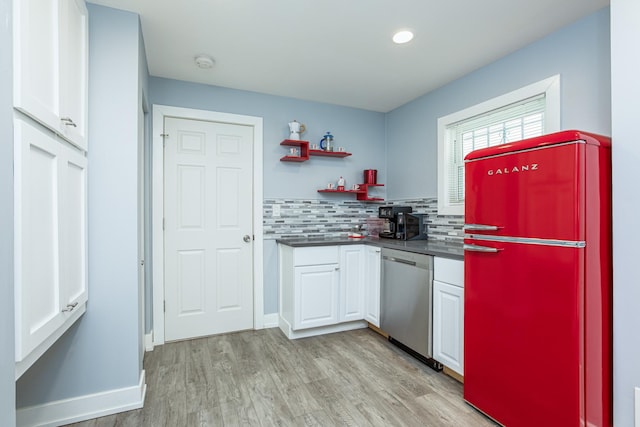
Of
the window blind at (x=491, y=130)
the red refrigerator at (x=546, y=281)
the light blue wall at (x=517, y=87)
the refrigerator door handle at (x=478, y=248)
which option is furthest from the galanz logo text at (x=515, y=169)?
the window blind at (x=491, y=130)

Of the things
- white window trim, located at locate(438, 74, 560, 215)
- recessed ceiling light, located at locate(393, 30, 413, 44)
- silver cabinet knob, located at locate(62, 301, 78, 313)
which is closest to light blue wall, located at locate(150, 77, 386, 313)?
white window trim, located at locate(438, 74, 560, 215)

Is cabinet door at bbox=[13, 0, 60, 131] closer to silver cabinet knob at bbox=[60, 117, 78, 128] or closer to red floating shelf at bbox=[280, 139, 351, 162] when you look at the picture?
silver cabinet knob at bbox=[60, 117, 78, 128]

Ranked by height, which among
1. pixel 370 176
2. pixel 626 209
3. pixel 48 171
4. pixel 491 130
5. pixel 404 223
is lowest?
pixel 404 223

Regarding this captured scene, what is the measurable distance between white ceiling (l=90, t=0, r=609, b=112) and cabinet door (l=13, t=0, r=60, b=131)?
700mm

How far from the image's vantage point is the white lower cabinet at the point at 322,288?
289cm

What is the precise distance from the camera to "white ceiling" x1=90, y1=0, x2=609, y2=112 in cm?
191

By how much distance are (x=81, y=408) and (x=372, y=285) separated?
2.29 m

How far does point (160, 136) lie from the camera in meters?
2.86

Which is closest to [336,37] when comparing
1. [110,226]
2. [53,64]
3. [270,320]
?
[53,64]

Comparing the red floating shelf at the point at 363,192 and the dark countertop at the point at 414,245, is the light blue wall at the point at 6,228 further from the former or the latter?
the red floating shelf at the point at 363,192

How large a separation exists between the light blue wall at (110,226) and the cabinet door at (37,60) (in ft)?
1.56

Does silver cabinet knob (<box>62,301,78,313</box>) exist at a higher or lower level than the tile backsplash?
lower

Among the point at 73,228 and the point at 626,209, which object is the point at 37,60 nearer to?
the point at 73,228

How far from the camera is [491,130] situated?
106 inches
